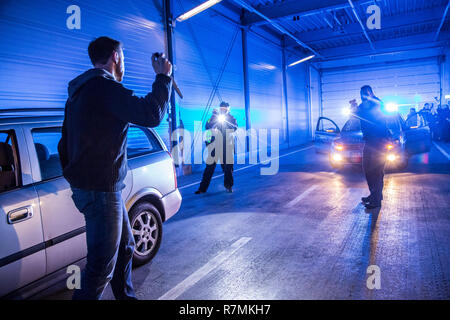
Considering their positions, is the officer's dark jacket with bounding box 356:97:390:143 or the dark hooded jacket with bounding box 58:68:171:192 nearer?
the dark hooded jacket with bounding box 58:68:171:192

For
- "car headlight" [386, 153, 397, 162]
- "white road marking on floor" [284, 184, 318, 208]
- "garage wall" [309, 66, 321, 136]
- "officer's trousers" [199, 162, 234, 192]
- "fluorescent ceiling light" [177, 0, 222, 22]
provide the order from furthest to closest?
"garage wall" [309, 66, 321, 136], "fluorescent ceiling light" [177, 0, 222, 22], "car headlight" [386, 153, 397, 162], "officer's trousers" [199, 162, 234, 192], "white road marking on floor" [284, 184, 318, 208]

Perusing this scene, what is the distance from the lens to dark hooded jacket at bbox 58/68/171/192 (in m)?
1.99

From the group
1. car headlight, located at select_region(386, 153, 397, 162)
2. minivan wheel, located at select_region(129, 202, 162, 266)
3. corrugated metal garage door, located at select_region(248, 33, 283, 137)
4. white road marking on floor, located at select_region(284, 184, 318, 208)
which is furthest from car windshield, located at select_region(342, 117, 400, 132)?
minivan wheel, located at select_region(129, 202, 162, 266)

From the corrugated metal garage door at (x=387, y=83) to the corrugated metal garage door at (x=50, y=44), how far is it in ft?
68.0

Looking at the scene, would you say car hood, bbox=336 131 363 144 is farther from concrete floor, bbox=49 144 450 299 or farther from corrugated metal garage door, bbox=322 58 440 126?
corrugated metal garage door, bbox=322 58 440 126

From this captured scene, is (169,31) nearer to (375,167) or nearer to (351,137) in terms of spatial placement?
(351,137)

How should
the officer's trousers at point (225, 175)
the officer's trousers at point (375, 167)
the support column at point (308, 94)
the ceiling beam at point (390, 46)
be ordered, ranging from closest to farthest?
1. the officer's trousers at point (375, 167)
2. the officer's trousers at point (225, 175)
3. the ceiling beam at point (390, 46)
4. the support column at point (308, 94)

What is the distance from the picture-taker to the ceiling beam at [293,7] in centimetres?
1361

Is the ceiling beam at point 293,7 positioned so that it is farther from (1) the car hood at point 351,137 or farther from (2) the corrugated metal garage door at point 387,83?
(2) the corrugated metal garage door at point 387,83

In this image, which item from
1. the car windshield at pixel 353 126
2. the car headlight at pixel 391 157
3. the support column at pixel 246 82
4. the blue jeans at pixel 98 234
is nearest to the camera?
the blue jeans at pixel 98 234

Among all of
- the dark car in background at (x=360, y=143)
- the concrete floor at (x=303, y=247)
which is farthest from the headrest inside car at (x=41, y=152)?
the dark car in background at (x=360, y=143)

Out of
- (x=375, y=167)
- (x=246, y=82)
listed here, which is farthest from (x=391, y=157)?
(x=246, y=82)

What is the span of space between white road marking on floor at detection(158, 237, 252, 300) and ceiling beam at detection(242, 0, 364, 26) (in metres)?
11.8
